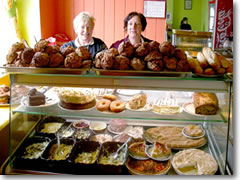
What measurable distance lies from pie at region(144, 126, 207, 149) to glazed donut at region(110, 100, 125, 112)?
0.49 metres

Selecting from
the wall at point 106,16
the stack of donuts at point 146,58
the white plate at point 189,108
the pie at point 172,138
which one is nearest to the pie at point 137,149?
the pie at point 172,138

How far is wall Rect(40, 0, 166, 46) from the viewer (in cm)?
566

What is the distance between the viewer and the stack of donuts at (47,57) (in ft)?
5.44

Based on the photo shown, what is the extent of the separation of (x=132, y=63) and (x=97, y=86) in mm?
314

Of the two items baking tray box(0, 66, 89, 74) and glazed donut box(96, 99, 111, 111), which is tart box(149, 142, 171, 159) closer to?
glazed donut box(96, 99, 111, 111)

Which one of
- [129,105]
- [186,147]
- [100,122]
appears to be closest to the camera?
[129,105]

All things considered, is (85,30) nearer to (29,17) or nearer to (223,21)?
(29,17)

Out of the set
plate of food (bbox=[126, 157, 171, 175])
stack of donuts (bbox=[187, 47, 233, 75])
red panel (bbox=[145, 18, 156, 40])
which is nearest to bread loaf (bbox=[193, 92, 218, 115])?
stack of donuts (bbox=[187, 47, 233, 75])

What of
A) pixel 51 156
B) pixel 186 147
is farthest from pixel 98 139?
pixel 186 147

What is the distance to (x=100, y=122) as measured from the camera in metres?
2.36

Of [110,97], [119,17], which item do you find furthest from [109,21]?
[110,97]

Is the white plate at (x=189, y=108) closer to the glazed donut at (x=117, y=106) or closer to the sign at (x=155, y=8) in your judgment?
the glazed donut at (x=117, y=106)

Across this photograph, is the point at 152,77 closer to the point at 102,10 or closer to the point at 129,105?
the point at 129,105

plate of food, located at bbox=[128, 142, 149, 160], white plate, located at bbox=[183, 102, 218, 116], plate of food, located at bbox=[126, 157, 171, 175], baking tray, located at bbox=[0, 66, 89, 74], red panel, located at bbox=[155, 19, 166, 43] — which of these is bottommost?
plate of food, located at bbox=[126, 157, 171, 175]
